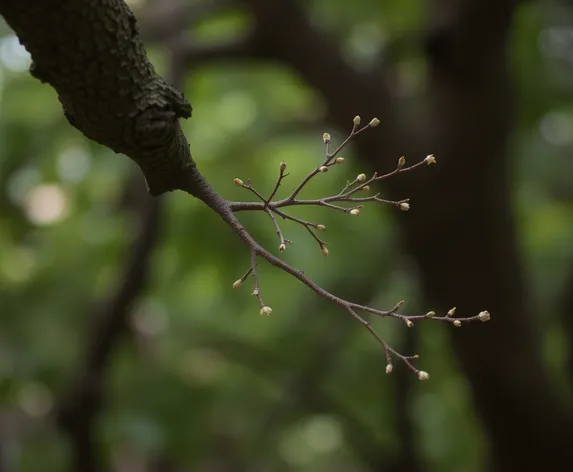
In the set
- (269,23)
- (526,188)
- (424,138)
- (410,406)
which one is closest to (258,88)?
(269,23)

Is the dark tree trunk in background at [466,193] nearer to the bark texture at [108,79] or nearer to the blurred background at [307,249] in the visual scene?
the blurred background at [307,249]

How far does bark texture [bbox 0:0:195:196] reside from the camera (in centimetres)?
75

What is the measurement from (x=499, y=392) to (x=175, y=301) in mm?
1606

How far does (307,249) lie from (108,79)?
2239mm

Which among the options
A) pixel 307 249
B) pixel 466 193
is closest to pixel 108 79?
pixel 466 193

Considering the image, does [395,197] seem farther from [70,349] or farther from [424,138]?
[70,349]

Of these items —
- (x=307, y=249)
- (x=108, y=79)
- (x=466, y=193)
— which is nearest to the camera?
(x=108, y=79)

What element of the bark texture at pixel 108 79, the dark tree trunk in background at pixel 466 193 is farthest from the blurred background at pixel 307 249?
the bark texture at pixel 108 79

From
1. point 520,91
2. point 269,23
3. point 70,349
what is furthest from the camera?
point 70,349

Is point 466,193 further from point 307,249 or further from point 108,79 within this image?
point 108,79

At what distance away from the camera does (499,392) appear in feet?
8.68

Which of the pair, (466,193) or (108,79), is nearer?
(108,79)

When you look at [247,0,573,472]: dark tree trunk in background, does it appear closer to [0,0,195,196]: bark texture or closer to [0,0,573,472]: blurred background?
[0,0,573,472]: blurred background

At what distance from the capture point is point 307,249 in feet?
9.89
